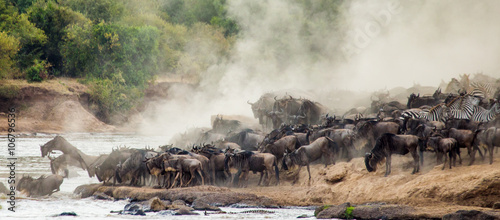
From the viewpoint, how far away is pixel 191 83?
234 feet

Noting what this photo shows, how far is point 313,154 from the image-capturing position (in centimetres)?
2023

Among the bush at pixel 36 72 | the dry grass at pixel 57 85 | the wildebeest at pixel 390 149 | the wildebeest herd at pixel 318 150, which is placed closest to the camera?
the wildebeest at pixel 390 149

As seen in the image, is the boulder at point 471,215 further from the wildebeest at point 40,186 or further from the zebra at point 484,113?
the wildebeest at point 40,186

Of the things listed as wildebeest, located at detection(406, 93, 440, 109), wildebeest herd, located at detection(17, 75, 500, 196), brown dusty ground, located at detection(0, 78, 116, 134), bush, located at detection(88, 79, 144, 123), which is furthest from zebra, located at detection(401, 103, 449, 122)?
bush, located at detection(88, 79, 144, 123)

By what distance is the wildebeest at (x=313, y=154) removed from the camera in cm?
2019

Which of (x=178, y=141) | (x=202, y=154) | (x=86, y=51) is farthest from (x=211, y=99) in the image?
(x=202, y=154)

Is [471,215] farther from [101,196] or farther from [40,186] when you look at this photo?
[40,186]

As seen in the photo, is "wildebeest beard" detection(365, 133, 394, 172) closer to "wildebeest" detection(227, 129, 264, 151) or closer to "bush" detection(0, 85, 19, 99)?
"wildebeest" detection(227, 129, 264, 151)

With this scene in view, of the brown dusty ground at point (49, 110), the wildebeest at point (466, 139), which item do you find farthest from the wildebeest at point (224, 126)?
the brown dusty ground at point (49, 110)

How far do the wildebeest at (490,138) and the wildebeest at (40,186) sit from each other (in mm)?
12652

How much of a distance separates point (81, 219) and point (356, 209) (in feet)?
21.9

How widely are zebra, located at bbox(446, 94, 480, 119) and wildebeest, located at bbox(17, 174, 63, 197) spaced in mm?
13256

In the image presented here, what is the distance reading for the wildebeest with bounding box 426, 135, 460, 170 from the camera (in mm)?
17500

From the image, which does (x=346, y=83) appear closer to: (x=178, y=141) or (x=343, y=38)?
(x=343, y=38)
